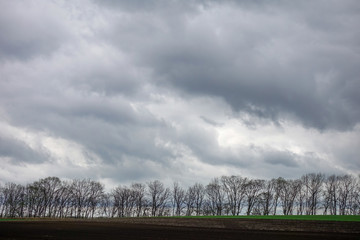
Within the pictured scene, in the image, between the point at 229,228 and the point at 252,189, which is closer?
the point at 229,228

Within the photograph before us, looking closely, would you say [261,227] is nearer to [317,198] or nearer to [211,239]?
[211,239]

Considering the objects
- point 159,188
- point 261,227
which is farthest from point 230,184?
point 261,227

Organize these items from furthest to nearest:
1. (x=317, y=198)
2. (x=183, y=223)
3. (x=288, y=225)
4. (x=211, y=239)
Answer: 1. (x=317, y=198)
2. (x=183, y=223)
3. (x=288, y=225)
4. (x=211, y=239)

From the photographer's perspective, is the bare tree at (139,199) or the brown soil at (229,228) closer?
the brown soil at (229,228)

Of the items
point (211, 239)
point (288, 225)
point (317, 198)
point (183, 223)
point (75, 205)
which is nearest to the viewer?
point (211, 239)

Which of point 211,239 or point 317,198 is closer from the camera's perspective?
point 211,239

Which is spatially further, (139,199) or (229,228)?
(139,199)

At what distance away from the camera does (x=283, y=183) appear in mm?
112812

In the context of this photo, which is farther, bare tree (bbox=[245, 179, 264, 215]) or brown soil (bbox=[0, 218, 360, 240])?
bare tree (bbox=[245, 179, 264, 215])

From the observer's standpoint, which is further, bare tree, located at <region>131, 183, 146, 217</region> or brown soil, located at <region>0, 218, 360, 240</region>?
bare tree, located at <region>131, 183, 146, 217</region>

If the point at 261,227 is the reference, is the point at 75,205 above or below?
below

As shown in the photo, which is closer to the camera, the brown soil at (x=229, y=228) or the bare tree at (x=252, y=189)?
the brown soil at (x=229, y=228)

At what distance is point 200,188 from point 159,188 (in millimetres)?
18536

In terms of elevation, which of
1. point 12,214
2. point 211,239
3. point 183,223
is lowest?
point 12,214
